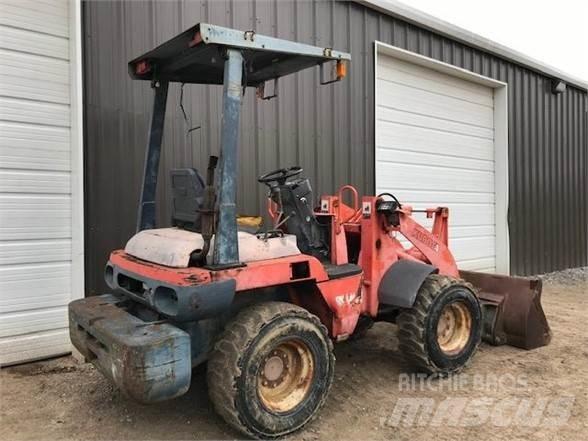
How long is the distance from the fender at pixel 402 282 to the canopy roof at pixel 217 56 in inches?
73.5

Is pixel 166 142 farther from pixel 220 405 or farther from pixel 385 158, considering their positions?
pixel 385 158

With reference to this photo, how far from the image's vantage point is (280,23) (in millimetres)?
6836

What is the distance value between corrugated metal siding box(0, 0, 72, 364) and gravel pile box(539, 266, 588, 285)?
388 inches

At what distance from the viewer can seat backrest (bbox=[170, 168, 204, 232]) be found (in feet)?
11.7

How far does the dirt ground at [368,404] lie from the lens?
3431 mm

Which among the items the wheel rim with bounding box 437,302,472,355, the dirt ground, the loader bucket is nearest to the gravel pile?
the loader bucket

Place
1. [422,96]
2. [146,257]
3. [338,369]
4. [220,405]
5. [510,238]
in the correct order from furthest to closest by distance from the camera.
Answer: [510,238] → [422,96] → [338,369] → [146,257] → [220,405]

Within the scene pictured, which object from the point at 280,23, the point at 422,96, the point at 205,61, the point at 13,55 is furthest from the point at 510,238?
the point at 13,55

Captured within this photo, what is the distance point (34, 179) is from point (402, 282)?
362cm

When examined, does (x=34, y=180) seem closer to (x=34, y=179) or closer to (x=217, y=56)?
(x=34, y=179)

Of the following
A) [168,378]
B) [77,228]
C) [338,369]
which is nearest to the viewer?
[168,378]

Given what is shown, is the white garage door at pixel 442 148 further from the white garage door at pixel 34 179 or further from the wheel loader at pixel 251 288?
the white garage door at pixel 34 179

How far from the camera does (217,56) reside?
3.63 m

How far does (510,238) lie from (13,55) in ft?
31.5
